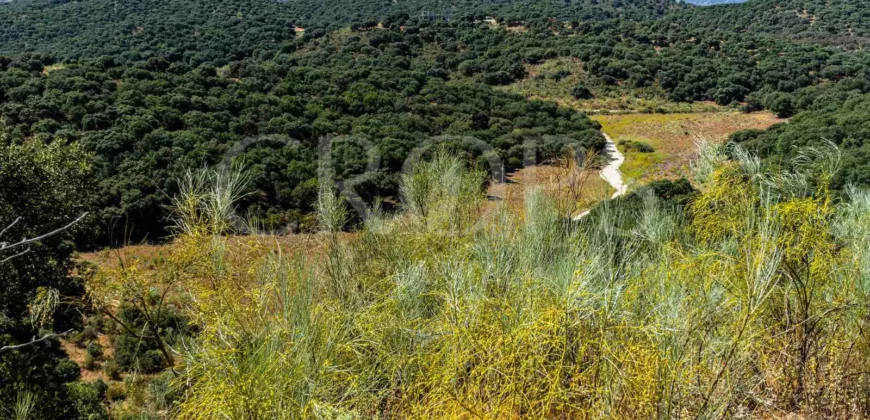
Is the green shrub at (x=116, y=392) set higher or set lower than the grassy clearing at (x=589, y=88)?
higher

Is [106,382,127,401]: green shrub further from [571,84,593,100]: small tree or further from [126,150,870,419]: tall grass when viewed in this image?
[571,84,593,100]: small tree

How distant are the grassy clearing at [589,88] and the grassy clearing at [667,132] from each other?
2895 millimetres

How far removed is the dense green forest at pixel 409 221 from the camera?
11.5ft

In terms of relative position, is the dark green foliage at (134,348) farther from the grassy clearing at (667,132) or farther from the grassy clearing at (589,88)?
the grassy clearing at (589,88)

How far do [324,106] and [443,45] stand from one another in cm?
2902

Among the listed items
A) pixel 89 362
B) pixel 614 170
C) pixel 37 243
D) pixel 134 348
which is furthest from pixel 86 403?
pixel 614 170

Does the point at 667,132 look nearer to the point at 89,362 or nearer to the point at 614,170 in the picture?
the point at 614,170

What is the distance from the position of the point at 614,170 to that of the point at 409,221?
22.5 meters

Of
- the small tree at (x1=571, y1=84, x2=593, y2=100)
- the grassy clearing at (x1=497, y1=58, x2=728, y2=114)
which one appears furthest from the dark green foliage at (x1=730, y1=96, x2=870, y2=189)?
the small tree at (x1=571, y1=84, x2=593, y2=100)

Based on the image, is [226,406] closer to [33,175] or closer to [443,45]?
[33,175]

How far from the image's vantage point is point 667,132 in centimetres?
3688

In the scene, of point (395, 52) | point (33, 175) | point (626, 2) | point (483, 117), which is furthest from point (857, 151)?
point (626, 2)

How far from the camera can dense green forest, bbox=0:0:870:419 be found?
3496mm

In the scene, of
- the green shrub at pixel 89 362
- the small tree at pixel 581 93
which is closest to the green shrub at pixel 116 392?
the green shrub at pixel 89 362
